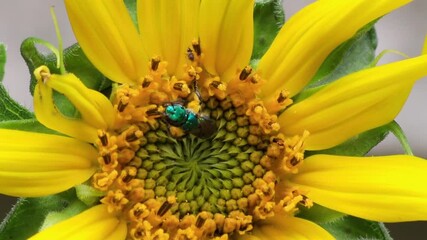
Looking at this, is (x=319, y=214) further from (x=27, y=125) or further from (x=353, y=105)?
(x=27, y=125)

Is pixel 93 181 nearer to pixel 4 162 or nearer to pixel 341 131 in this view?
pixel 4 162

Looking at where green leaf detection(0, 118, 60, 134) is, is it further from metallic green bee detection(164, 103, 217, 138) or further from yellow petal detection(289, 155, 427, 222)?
yellow petal detection(289, 155, 427, 222)

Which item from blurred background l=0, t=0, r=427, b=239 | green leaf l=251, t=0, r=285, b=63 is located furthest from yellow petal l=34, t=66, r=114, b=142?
blurred background l=0, t=0, r=427, b=239

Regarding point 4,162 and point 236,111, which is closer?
point 4,162

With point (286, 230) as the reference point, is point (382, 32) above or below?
above

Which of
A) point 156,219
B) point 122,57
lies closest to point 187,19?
point 122,57

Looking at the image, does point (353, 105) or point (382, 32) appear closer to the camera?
point (353, 105)

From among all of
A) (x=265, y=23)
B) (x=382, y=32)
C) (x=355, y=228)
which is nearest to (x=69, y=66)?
(x=265, y=23)
